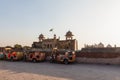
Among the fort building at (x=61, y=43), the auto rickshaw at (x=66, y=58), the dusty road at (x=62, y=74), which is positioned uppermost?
the fort building at (x=61, y=43)

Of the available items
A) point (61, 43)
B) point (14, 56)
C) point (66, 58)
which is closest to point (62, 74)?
point (66, 58)

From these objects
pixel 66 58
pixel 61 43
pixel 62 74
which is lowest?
pixel 62 74

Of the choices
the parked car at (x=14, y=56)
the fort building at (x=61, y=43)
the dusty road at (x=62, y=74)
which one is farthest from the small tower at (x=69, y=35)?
the dusty road at (x=62, y=74)

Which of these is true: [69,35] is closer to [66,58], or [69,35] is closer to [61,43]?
[61,43]

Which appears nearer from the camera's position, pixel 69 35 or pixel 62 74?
pixel 62 74

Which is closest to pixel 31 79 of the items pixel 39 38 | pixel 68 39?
pixel 68 39

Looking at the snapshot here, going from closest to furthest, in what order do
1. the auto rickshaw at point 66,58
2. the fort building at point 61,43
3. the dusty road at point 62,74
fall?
the dusty road at point 62,74 < the auto rickshaw at point 66,58 < the fort building at point 61,43

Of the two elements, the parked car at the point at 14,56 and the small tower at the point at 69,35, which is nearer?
the parked car at the point at 14,56

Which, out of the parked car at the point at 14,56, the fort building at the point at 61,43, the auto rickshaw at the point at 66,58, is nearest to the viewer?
the auto rickshaw at the point at 66,58

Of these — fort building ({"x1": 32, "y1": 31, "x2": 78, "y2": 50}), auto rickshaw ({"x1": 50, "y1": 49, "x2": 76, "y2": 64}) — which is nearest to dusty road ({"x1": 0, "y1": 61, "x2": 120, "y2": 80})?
auto rickshaw ({"x1": 50, "y1": 49, "x2": 76, "y2": 64})

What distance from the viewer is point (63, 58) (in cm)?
2292

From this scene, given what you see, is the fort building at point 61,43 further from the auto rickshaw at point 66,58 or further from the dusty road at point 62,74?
the dusty road at point 62,74

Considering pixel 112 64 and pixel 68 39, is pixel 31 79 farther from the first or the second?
pixel 68 39

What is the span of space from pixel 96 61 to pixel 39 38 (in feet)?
127
